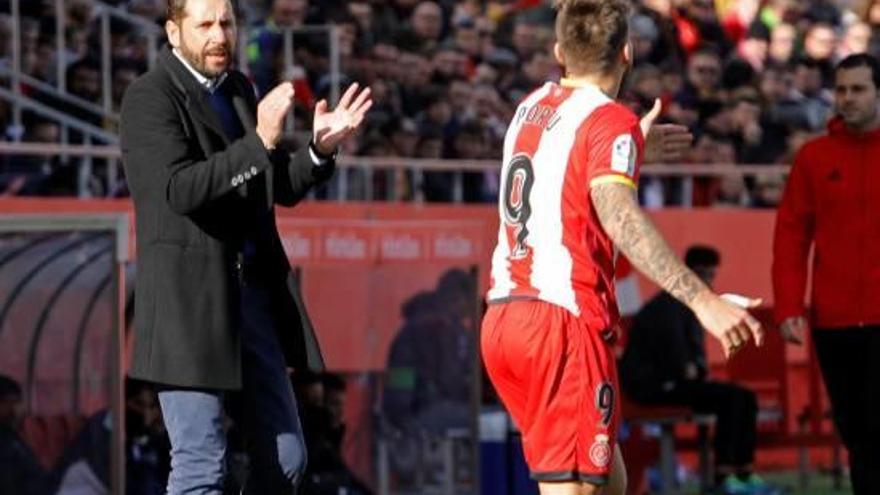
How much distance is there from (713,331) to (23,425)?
487cm

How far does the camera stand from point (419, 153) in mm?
19203

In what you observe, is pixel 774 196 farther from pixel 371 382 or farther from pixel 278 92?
pixel 278 92

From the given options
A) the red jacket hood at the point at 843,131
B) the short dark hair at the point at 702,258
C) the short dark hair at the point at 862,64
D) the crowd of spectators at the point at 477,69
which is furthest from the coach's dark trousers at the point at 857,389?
the crowd of spectators at the point at 477,69

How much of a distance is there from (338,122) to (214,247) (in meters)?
0.57

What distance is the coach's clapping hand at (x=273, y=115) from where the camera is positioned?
8.12 m

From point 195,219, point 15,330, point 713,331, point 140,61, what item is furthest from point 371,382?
point 713,331

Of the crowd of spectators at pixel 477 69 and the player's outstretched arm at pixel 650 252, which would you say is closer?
the player's outstretched arm at pixel 650 252

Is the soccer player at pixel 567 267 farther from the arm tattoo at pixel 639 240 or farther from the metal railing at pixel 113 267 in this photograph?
the metal railing at pixel 113 267

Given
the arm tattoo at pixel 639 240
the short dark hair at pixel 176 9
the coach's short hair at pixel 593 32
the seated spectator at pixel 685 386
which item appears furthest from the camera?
the seated spectator at pixel 685 386

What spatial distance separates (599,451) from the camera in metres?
7.95

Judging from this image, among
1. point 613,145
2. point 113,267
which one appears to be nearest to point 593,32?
point 613,145

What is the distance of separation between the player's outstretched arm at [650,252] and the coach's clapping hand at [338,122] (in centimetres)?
95

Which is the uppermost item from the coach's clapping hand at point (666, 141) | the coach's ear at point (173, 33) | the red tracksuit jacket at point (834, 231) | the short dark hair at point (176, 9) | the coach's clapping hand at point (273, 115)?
the short dark hair at point (176, 9)

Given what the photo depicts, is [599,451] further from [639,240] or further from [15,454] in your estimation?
[15,454]
